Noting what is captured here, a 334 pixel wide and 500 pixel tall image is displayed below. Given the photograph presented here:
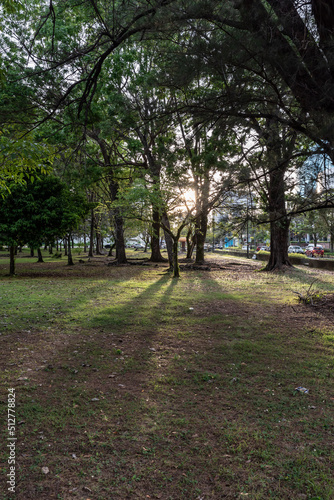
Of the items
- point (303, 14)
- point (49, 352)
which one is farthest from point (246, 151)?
point (49, 352)

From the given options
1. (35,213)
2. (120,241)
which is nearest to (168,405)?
(35,213)

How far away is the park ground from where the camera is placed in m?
2.43

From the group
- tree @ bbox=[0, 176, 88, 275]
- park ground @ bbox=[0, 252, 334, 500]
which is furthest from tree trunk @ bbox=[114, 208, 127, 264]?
park ground @ bbox=[0, 252, 334, 500]

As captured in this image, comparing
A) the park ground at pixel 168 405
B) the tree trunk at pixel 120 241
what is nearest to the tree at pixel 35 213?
the park ground at pixel 168 405

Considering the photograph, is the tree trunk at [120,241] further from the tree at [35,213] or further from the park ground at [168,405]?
the park ground at [168,405]

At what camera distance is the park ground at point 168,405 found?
7.97 feet

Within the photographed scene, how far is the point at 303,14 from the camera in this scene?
4.38m

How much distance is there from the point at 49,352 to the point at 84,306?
11.4 ft

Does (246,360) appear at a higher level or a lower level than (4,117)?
lower

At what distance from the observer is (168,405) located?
11.7ft

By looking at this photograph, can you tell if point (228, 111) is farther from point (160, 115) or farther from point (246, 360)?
point (246, 360)

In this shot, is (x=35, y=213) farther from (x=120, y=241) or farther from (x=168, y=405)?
(x=168, y=405)

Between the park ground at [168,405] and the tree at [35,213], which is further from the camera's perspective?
the tree at [35,213]

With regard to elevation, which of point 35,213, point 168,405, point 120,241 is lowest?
point 168,405
